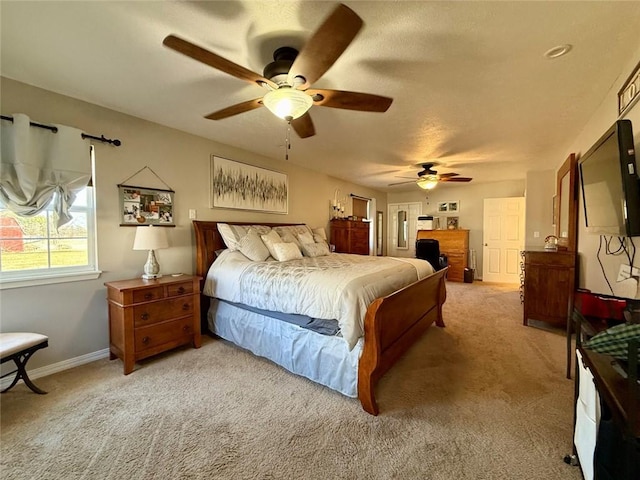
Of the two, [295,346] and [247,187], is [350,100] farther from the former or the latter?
[247,187]

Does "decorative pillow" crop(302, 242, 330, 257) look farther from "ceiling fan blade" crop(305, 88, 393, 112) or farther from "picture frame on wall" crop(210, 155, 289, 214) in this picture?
"ceiling fan blade" crop(305, 88, 393, 112)

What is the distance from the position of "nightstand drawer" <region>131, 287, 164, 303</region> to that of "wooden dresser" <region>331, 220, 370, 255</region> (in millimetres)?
3520

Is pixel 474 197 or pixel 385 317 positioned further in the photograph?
pixel 474 197

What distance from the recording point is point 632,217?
1.48 metres

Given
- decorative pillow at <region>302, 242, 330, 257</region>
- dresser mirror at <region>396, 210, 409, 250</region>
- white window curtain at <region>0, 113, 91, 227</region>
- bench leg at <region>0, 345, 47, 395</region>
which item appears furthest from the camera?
dresser mirror at <region>396, 210, 409, 250</region>

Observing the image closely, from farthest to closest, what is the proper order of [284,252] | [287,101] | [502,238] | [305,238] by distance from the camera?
1. [502,238]
2. [305,238]
3. [284,252]
4. [287,101]

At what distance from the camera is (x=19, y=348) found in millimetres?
1839

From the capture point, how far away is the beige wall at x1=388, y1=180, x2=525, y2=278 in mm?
6279

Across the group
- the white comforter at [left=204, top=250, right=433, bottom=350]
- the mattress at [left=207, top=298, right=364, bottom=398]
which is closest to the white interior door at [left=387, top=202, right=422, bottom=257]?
the white comforter at [left=204, top=250, right=433, bottom=350]

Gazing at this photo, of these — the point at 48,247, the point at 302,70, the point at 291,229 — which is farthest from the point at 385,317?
the point at 48,247

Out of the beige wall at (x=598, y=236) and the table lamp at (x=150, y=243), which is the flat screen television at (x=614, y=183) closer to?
the beige wall at (x=598, y=236)

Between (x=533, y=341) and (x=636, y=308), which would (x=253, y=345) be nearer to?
(x=636, y=308)

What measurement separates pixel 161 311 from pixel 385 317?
80.4 inches

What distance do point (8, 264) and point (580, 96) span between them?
4.93 meters
